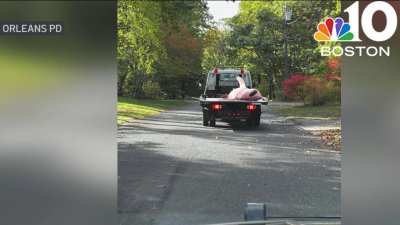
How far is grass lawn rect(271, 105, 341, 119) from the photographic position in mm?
9414

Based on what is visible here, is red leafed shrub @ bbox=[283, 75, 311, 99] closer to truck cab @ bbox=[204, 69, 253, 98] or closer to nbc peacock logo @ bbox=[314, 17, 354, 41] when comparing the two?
truck cab @ bbox=[204, 69, 253, 98]

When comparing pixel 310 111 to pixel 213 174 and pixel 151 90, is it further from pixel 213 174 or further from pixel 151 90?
pixel 151 90

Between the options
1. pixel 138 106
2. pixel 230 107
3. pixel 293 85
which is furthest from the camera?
pixel 293 85

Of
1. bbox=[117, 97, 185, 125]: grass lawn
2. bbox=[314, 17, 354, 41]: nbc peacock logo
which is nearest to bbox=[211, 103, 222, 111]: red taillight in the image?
bbox=[117, 97, 185, 125]: grass lawn

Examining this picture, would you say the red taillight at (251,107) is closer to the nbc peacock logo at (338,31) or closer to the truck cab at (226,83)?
the truck cab at (226,83)

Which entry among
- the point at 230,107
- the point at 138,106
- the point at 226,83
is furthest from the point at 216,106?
the point at 138,106

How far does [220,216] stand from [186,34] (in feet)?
5.05

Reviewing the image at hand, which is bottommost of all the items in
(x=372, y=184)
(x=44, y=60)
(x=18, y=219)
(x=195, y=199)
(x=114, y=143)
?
(x=195, y=199)

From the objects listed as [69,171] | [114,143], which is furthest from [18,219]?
[114,143]

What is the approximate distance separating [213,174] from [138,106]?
6.61 ft

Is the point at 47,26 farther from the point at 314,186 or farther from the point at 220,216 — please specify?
the point at 314,186

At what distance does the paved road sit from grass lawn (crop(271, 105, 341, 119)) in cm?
183

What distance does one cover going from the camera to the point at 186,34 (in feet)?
10.5

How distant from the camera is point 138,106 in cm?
365
